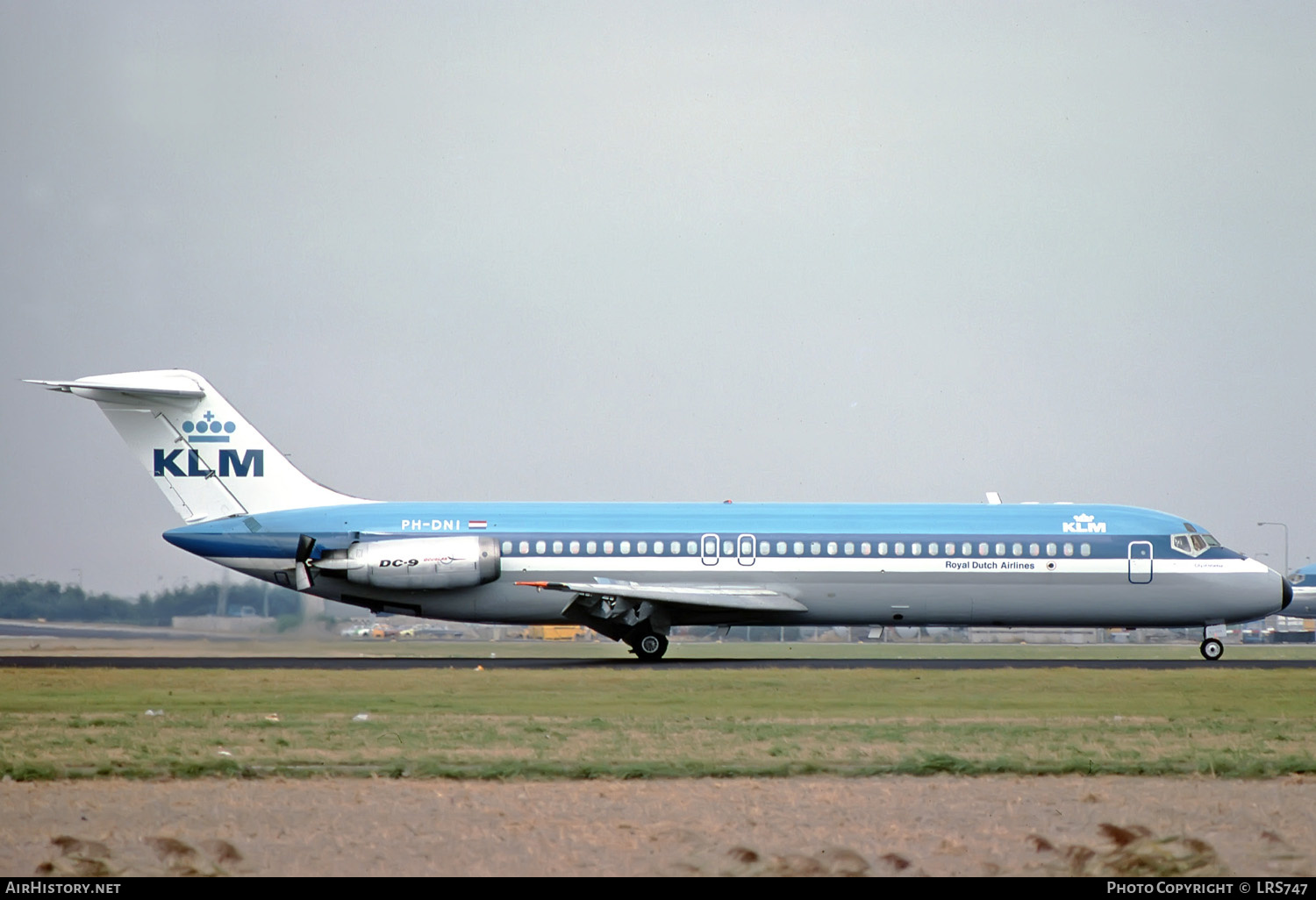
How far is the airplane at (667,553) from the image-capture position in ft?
112

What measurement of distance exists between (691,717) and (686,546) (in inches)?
595

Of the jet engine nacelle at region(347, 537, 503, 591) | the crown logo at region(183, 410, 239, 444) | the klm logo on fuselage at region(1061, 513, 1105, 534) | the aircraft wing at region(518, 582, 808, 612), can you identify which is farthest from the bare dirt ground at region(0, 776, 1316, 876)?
the crown logo at region(183, 410, 239, 444)

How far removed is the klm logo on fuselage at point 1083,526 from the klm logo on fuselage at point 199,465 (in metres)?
19.2

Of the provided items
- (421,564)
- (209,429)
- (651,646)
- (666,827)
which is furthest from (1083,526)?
(666,827)

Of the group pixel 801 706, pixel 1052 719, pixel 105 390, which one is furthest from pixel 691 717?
pixel 105 390

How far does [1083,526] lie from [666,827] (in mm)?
26486

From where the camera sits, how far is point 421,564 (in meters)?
33.7

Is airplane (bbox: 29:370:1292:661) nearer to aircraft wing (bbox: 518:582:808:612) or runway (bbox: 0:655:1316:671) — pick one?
aircraft wing (bbox: 518:582:808:612)

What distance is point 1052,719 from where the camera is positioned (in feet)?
64.0

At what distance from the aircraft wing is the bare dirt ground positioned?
19543mm

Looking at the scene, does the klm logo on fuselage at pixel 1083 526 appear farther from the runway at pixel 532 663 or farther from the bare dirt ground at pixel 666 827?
the bare dirt ground at pixel 666 827

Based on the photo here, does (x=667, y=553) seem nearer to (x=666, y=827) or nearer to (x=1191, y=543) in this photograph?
(x=1191, y=543)

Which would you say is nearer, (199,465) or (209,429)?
(199,465)

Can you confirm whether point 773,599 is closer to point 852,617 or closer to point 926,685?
point 852,617
